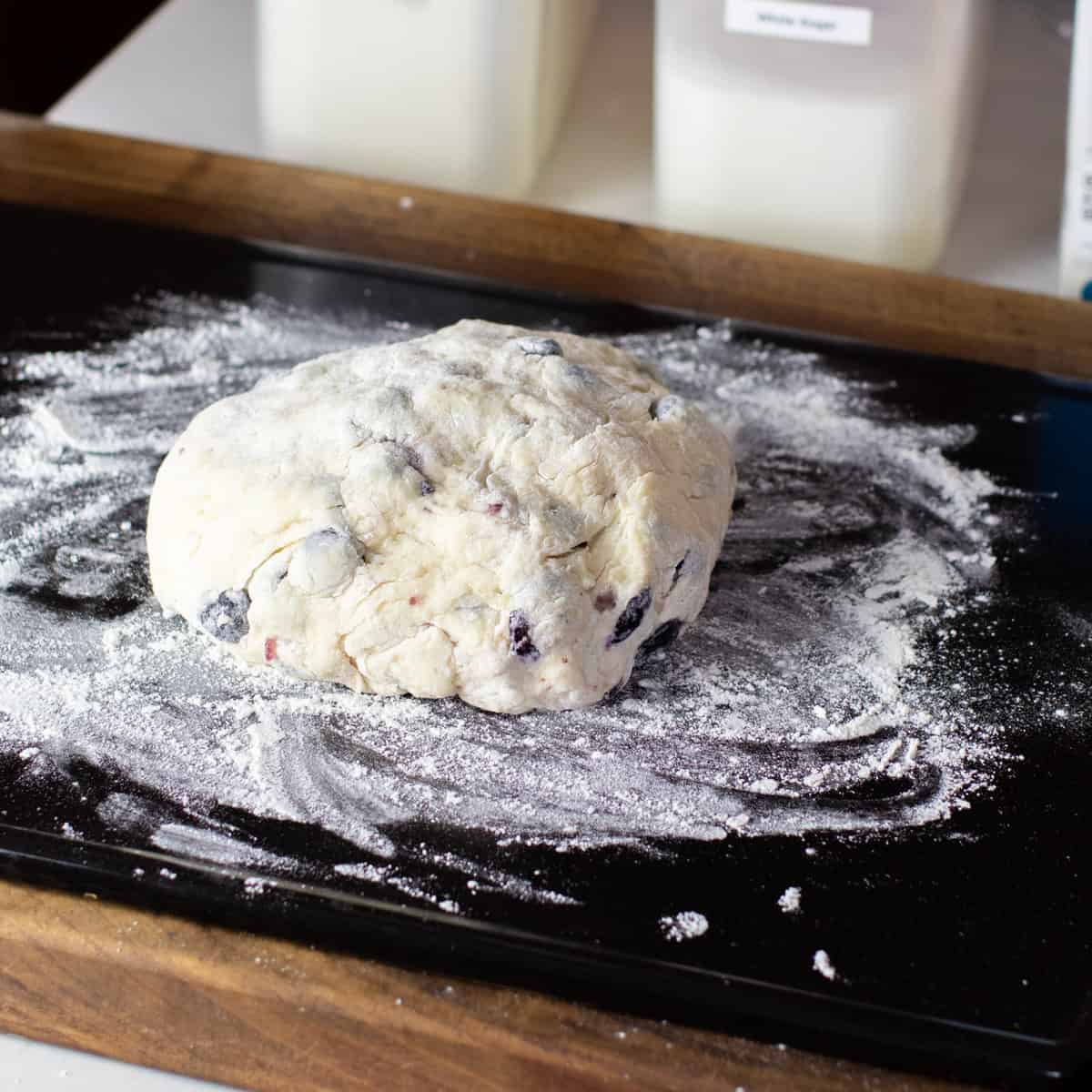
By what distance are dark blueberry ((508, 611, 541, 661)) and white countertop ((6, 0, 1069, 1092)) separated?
775 millimetres

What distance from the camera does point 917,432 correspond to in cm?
134

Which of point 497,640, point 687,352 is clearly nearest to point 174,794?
point 497,640

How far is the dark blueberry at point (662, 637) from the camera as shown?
1090mm

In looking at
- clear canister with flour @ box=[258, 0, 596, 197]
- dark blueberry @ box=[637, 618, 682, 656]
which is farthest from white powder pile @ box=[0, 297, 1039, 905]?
clear canister with flour @ box=[258, 0, 596, 197]

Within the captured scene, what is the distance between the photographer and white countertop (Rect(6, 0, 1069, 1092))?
1.70 m

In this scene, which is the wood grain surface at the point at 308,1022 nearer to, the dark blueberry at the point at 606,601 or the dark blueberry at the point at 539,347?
the dark blueberry at the point at 606,601

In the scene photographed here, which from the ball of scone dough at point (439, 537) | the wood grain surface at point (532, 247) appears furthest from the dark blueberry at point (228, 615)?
the wood grain surface at point (532, 247)

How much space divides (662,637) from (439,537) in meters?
0.17

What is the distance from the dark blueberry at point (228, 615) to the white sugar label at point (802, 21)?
71 cm

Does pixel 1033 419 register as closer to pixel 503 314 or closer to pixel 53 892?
pixel 503 314

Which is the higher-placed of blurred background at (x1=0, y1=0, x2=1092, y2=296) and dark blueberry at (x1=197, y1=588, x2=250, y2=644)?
blurred background at (x1=0, y1=0, x2=1092, y2=296)

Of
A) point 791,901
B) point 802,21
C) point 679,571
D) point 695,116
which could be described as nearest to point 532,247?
point 695,116

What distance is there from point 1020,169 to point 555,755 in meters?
1.08

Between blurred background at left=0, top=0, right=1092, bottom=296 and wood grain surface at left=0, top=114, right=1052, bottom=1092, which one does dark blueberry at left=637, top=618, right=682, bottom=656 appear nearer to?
wood grain surface at left=0, top=114, right=1052, bottom=1092
